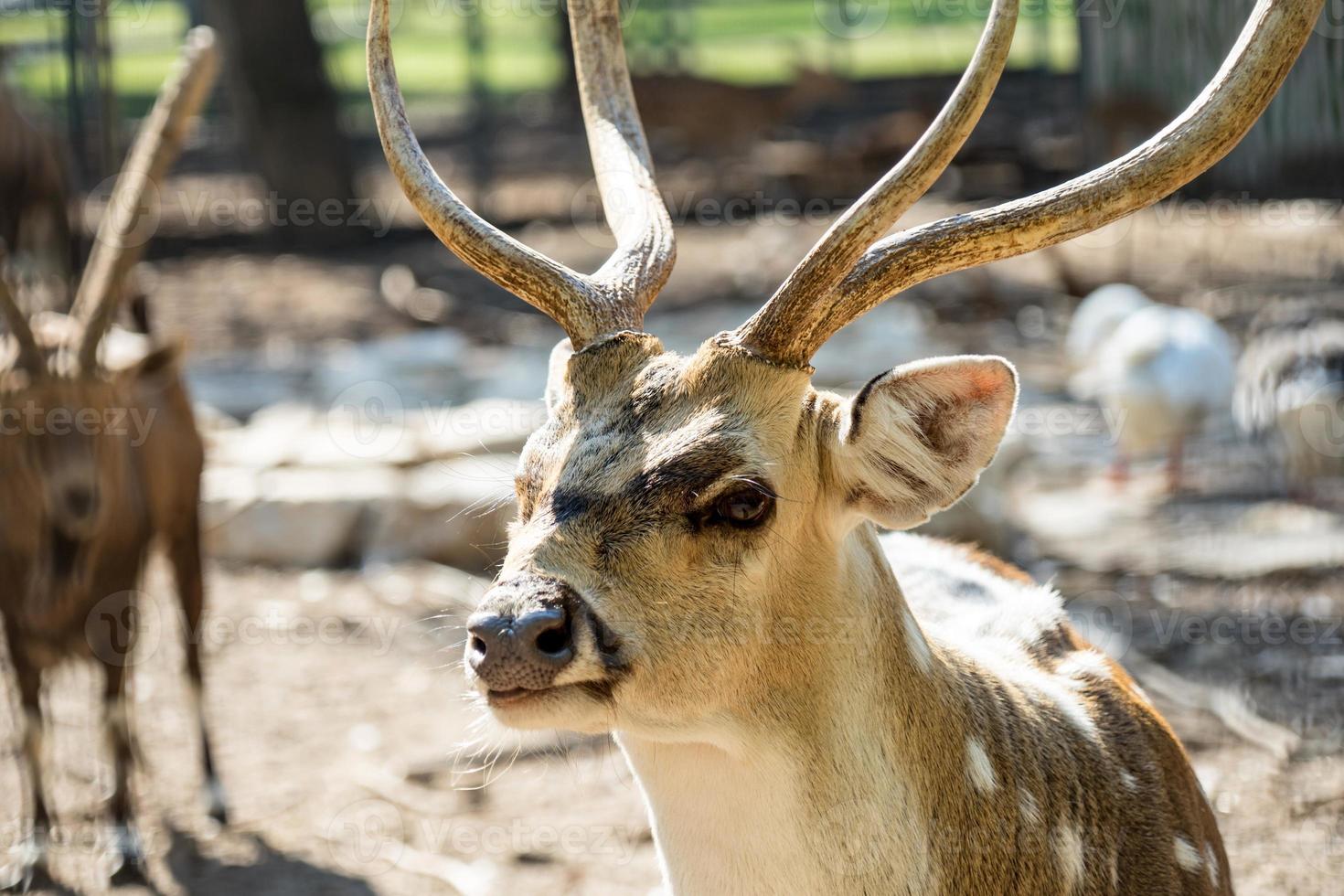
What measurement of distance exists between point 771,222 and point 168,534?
8.74 m

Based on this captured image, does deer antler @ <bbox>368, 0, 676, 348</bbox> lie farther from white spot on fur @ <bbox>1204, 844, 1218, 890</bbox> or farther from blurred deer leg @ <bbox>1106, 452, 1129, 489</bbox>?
blurred deer leg @ <bbox>1106, 452, 1129, 489</bbox>

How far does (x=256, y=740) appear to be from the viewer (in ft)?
17.4

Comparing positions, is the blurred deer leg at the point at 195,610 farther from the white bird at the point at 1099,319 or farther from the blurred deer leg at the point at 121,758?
the white bird at the point at 1099,319

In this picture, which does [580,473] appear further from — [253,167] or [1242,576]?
[253,167]

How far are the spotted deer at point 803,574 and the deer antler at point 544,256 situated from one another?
1cm

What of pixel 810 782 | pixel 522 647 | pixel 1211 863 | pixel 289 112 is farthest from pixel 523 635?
pixel 289 112

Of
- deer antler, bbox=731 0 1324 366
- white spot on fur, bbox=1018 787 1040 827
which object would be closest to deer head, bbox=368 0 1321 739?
deer antler, bbox=731 0 1324 366

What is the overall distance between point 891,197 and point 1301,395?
4358 millimetres

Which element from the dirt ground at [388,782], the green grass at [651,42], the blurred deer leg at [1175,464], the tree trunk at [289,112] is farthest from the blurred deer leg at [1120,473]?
the green grass at [651,42]

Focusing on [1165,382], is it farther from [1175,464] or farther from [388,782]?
[388,782]

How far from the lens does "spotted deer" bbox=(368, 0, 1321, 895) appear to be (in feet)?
7.49

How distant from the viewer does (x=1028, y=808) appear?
261cm

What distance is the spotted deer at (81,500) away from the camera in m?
4.41

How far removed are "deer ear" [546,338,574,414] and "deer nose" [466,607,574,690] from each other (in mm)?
505
